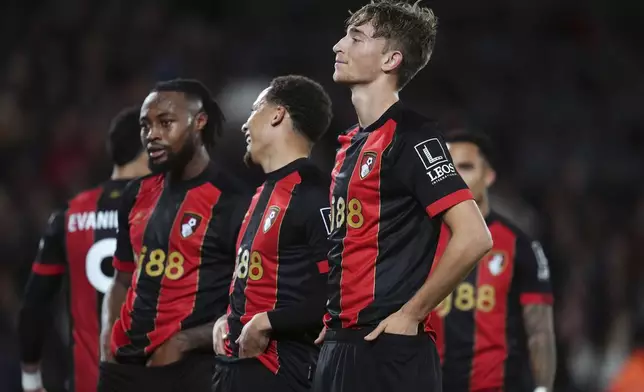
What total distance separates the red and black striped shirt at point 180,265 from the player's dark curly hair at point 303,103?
507 mm

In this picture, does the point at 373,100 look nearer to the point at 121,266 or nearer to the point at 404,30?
the point at 404,30

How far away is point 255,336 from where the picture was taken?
481cm

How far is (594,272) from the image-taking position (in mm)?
11109

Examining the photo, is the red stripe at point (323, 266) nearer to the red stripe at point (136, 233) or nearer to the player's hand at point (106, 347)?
the red stripe at point (136, 233)

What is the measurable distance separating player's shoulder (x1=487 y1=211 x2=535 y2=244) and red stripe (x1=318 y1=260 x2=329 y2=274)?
187 cm

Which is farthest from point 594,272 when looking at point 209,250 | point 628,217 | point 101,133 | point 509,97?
point 209,250

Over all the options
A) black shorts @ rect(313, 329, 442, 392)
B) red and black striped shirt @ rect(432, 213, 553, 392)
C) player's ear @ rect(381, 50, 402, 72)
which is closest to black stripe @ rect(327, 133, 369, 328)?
black shorts @ rect(313, 329, 442, 392)

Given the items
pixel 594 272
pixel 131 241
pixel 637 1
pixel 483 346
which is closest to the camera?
pixel 131 241

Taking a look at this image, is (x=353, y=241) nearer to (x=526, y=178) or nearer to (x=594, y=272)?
(x=594, y=272)

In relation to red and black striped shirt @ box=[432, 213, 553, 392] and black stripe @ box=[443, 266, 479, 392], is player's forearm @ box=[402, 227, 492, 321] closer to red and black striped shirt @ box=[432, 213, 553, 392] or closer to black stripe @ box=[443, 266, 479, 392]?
red and black striped shirt @ box=[432, 213, 553, 392]

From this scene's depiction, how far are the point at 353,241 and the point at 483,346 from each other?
2.15 m

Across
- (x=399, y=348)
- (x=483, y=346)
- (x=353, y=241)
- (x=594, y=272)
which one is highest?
(x=353, y=241)

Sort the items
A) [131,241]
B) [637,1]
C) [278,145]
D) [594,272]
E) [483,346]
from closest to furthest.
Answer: [278,145], [131,241], [483,346], [594,272], [637,1]

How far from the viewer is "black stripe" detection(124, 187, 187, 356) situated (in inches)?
213
